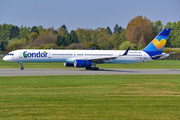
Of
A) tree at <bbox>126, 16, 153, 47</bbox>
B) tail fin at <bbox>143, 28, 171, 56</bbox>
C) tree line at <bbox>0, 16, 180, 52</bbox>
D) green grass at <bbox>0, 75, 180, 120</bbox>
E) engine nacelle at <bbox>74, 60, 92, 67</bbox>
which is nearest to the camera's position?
green grass at <bbox>0, 75, 180, 120</bbox>

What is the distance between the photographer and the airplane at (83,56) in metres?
38.6

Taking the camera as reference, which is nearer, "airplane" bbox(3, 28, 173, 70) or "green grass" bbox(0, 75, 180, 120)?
"green grass" bbox(0, 75, 180, 120)

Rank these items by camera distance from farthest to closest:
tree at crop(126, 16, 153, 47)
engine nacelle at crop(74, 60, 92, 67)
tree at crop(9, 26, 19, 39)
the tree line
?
tree at crop(9, 26, 19, 39), tree at crop(126, 16, 153, 47), the tree line, engine nacelle at crop(74, 60, 92, 67)

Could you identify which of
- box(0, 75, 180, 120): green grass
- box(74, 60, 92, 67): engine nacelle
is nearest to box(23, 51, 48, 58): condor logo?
box(74, 60, 92, 67): engine nacelle

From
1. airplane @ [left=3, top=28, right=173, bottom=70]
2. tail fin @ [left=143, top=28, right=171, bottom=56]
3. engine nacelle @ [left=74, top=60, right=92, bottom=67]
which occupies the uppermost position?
tail fin @ [left=143, top=28, right=171, bottom=56]

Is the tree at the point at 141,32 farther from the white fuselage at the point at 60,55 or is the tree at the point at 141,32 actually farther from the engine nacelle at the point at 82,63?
the engine nacelle at the point at 82,63

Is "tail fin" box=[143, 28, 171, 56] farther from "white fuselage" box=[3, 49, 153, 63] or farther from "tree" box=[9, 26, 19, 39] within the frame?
"tree" box=[9, 26, 19, 39]

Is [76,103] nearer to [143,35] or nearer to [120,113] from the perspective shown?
[120,113]

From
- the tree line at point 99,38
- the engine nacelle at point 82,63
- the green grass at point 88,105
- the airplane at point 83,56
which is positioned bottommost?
the green grass at point 88,105

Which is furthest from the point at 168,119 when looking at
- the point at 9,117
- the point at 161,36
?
the point at 161,36

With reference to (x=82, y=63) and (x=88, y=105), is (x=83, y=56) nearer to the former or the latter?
(x=82, y=63)

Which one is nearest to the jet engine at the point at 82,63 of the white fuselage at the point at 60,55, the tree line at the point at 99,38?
the white fuselage at the point at 60,55

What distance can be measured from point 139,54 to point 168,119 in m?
32.7

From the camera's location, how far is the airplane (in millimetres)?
38594
